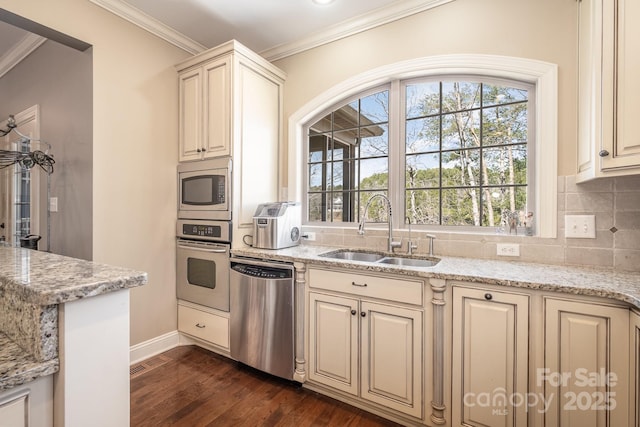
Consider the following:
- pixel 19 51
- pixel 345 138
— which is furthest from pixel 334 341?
pixel 19 51

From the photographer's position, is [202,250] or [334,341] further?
[202,250]

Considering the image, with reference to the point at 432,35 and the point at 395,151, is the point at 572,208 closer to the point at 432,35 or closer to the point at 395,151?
the point at 395,151

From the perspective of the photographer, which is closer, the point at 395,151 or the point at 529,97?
the point at 529,97

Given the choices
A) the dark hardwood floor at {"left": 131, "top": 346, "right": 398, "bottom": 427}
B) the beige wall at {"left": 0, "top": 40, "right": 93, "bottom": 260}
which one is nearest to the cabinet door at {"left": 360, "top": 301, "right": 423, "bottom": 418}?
the dark hardwood floor at {"left": 131, "top": 346, "right": 398, "bottom": 427}

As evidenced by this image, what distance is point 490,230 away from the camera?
2064 millimetres

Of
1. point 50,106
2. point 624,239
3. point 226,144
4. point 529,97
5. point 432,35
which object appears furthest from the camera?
point 50,106

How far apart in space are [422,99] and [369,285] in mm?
1525

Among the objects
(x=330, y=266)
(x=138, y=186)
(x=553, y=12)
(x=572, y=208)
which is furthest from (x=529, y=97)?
(x=138, y=186)

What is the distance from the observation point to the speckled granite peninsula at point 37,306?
0.69 m

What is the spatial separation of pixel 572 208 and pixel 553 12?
3.95ft

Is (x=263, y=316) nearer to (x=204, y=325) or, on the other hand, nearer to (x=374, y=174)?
(x=204, y=325)

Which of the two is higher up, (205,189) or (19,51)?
(19,51)

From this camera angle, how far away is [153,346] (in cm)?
249

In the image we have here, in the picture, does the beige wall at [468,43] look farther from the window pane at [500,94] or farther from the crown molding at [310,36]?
the window pane at [500,94]
